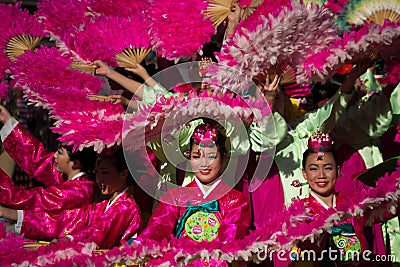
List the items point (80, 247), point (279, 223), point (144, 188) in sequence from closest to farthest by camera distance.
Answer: point (279, 223) → point (80, 247) → point (144, 188)

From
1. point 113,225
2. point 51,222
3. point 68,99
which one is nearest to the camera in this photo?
point 68,99

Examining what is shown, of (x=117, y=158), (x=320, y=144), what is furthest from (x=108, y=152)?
(x=320, y=144)

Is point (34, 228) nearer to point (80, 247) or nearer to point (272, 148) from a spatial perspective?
point (80, 247)

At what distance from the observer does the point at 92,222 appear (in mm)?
3289

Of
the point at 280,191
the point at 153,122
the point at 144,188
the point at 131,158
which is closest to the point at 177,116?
the point at 153,122

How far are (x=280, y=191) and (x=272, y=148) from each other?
0.27m

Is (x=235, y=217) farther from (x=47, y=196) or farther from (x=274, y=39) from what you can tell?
(x=47, y=196)

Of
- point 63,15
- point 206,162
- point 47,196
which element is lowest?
point 47,196

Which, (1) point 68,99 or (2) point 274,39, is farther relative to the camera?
(1) point 68,99

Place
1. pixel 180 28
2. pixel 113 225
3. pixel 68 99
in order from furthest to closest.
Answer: pixel 113 225 → pixel 180 28 → pixel 68 99

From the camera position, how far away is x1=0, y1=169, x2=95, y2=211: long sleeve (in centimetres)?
345

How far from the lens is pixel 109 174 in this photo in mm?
3404

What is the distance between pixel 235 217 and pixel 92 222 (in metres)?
0.72

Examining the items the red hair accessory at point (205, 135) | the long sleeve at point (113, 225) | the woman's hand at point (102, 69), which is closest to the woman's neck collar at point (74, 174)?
the long sleeve at point (113, 225)
